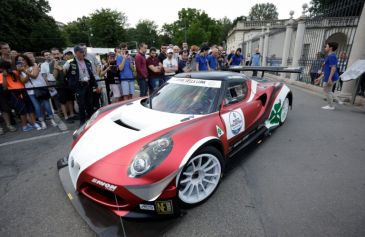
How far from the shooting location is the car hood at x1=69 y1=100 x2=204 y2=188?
6.64 ft

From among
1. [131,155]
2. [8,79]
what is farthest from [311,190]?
[8,79]

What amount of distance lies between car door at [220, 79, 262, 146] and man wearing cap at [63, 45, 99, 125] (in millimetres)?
3390

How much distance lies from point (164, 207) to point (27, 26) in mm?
41423

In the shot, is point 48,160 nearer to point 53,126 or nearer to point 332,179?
point 53,126

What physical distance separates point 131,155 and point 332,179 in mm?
2522

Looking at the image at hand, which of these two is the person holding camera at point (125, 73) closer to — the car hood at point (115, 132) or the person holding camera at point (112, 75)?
the person holding camera at point (112, 75)

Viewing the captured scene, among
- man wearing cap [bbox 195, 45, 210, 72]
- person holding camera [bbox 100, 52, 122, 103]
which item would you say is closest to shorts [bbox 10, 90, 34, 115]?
person holding camera [bbox 100, 52, 122, 103]

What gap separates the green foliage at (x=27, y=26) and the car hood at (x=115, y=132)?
35271 millimetres

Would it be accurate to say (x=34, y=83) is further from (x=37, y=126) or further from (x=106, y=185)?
(x=106, y=185)

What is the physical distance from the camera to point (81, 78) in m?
4.59

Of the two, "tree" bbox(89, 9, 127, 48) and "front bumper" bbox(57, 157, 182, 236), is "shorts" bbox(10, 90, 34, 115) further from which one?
"tree" bbox(89, 9, 127, 48)

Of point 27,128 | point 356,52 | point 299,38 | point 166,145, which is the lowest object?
point 27,128

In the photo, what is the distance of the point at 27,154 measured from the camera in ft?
12.0

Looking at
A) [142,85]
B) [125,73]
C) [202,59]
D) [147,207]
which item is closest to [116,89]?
[125,73]
